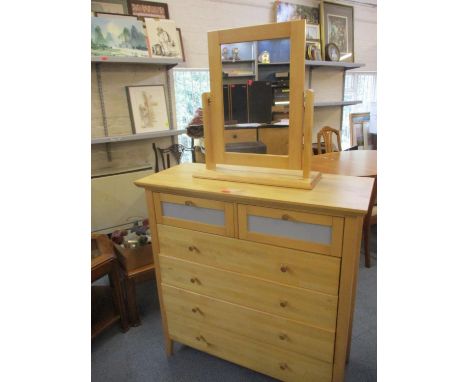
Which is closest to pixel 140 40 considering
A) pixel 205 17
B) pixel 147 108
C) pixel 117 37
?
pixel 117 37

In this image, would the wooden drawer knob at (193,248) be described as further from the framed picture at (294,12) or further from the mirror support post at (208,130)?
the framed picture at (294,12)

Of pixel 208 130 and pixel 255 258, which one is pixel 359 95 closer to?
pixel 208 130

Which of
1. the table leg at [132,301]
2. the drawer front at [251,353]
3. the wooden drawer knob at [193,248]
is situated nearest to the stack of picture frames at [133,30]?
the table leg at [132,301]

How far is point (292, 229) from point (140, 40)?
2.53 meters

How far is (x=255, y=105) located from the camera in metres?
1.46

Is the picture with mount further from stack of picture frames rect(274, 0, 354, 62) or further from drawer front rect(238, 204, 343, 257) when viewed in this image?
drawer front rect(238, 204, 343, 257)

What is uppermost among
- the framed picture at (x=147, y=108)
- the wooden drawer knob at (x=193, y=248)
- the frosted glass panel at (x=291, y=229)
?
the framed picture at (x=147, y=108)

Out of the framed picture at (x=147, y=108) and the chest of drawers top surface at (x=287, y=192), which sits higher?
the framed picture at (x=147, y=108)

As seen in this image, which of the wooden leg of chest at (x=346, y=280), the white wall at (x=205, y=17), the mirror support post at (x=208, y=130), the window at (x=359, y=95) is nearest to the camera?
the wooden leg of chest at (x=346, y=280)

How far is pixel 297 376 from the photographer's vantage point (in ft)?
4.78

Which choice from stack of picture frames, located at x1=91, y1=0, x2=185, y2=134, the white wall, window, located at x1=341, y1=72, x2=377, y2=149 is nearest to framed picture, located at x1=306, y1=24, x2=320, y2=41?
the white wall

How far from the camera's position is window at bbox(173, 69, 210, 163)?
3.54m

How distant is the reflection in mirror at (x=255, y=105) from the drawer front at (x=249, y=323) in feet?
2.55

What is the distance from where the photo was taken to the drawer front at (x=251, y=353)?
1413 mm
